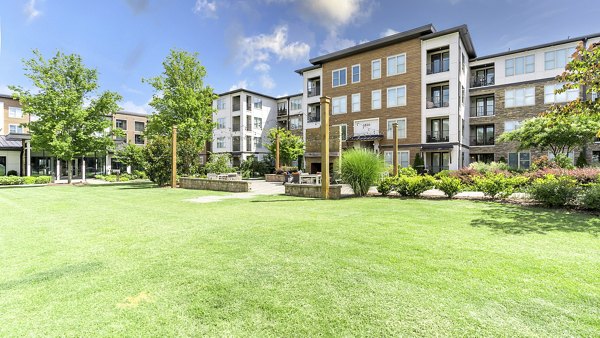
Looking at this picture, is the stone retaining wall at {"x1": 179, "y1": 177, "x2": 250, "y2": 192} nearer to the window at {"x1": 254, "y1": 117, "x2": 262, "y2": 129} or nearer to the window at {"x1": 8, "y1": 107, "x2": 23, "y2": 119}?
the window at {"x1": 254, "y1": 117, "x2": 262, "y2": 129}

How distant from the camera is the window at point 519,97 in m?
25.2

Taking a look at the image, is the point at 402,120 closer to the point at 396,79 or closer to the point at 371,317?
the point at 396,79

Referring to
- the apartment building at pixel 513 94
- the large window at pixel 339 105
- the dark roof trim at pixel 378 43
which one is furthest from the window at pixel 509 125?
the large window at pixel 339 105

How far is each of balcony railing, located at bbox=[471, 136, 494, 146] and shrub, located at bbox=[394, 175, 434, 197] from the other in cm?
2088

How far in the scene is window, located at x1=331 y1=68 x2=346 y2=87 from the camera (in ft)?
96.7

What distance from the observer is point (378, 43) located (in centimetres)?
2648

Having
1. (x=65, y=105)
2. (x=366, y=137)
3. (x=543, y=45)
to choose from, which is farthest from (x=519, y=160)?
(x=65, y=105)

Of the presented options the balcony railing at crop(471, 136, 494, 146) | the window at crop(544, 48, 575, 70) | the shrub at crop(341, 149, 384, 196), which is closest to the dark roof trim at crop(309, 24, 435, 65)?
the window at crop(544, 48, 575, 70)

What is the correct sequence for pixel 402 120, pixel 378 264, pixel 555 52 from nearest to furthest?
pixel 378 264, pixel 555 52, pixel 402 120

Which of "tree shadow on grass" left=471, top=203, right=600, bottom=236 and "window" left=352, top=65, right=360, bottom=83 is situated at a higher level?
"window" left=352, top=65, right=360, bottom=83

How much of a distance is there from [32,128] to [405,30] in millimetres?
31205

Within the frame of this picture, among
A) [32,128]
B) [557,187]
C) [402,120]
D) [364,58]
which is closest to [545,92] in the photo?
[402,120]

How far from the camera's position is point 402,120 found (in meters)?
25.8

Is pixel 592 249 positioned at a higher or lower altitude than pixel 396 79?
lower
